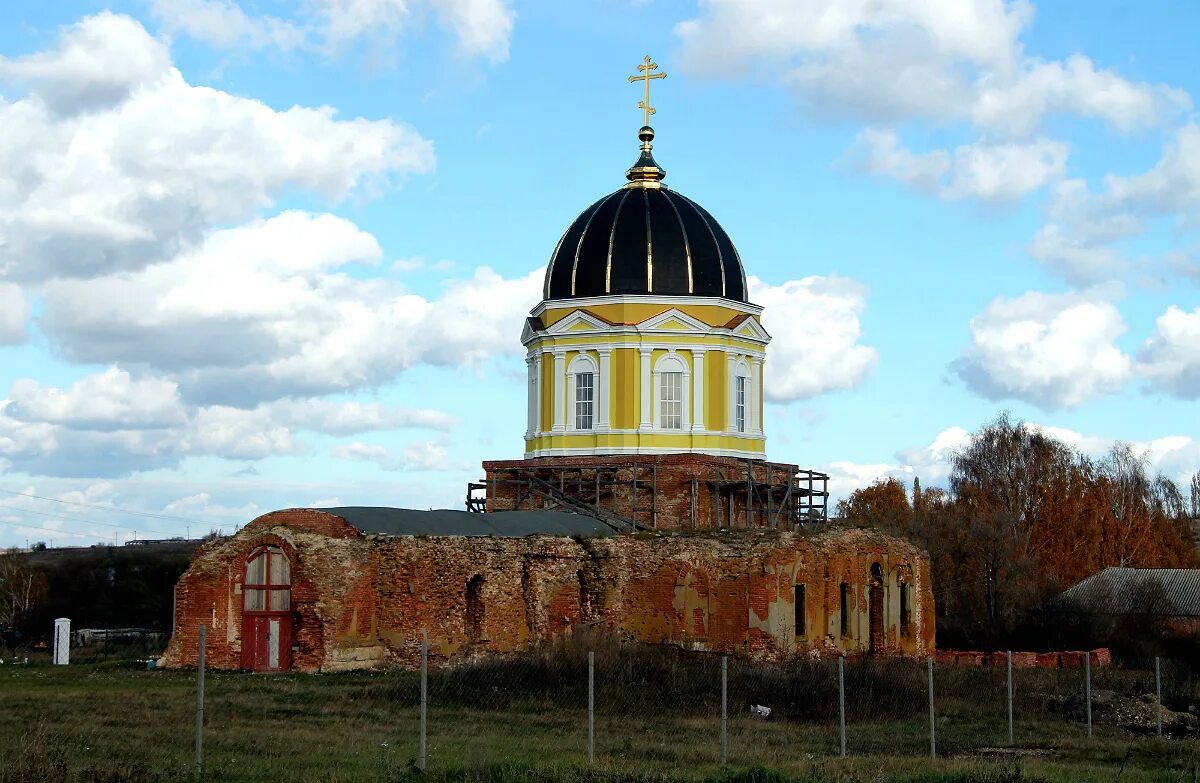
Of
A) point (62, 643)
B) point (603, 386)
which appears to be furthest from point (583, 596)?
point (62, 643)

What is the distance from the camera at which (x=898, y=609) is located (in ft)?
127

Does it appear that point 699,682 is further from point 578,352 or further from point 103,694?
point 578,352

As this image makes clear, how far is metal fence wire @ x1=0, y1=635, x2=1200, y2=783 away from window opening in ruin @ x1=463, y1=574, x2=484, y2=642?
32.0 inches

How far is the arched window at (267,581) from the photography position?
30.5m

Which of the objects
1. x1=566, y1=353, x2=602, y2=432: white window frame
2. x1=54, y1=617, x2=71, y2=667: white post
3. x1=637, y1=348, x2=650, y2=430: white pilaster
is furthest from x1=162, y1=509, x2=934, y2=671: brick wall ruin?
x1=566, y1=353, x2=602, y2=432: white window frame

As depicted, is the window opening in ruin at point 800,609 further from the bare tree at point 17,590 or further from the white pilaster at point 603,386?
the bare tree at point 17,590

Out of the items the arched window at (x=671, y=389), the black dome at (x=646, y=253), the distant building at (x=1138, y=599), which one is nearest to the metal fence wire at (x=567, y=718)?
the arched window at (x=671, y=389)

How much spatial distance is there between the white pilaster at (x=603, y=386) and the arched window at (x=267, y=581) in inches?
509

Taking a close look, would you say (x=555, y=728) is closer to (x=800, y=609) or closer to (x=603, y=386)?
(x=800, y=609)

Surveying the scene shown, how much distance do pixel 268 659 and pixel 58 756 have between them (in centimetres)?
1401

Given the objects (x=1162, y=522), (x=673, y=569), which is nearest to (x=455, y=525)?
(x=673, y=569)

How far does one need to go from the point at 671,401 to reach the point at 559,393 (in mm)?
3053

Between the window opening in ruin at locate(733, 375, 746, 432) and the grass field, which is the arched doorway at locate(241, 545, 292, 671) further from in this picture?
the window opening in ruin at locate(733, 375, 746, 432)

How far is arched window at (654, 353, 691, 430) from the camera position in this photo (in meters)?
41.7
